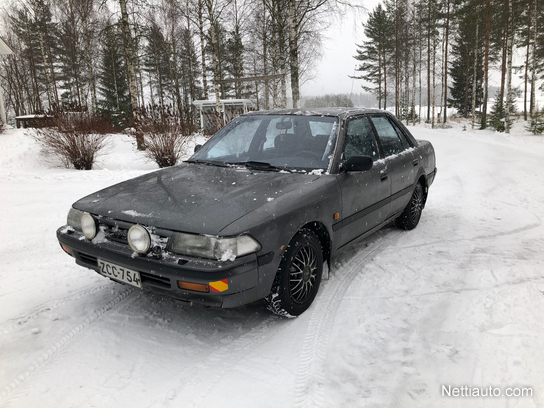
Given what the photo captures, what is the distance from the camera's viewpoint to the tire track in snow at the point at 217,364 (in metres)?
2.05

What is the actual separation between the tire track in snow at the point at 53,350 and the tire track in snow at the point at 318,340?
1.64m

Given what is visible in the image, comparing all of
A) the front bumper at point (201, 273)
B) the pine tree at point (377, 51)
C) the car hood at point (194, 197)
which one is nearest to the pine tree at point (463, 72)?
the pine tree at point (377, 51)

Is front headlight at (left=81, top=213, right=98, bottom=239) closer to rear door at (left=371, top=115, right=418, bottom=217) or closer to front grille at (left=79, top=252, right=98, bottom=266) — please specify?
front grille at (left=79, top=252, right=98, bottom=266)

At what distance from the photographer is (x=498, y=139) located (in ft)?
56.9

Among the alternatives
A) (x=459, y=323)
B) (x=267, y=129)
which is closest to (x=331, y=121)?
(x=267, y=129)

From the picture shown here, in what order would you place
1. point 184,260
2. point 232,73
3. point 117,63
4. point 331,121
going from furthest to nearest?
point 232,73 < point 117,63 < point 331,121 < point 184,260

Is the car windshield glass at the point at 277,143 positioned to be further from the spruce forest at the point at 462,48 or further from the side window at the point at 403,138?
the spruce forest at the point at 462,48

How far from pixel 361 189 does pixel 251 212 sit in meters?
1.45

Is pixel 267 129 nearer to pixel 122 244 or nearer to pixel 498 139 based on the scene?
pixel 122 244

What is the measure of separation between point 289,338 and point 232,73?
1387 inches

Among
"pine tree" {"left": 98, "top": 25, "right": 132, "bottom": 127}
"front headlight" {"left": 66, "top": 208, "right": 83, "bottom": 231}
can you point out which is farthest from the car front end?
"pine tree" {"left": 98, "top": 25, "right": 132, "bottom": 127}

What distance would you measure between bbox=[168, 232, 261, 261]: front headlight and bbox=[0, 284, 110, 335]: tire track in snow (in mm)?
1438

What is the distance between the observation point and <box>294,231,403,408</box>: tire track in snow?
6.80 feet

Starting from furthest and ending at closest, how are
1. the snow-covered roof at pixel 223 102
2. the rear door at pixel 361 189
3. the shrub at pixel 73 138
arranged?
the snow-covered roof at pixel 223 102 < the shrub at pixel 73 138 < the rear door at pixel 361 189
